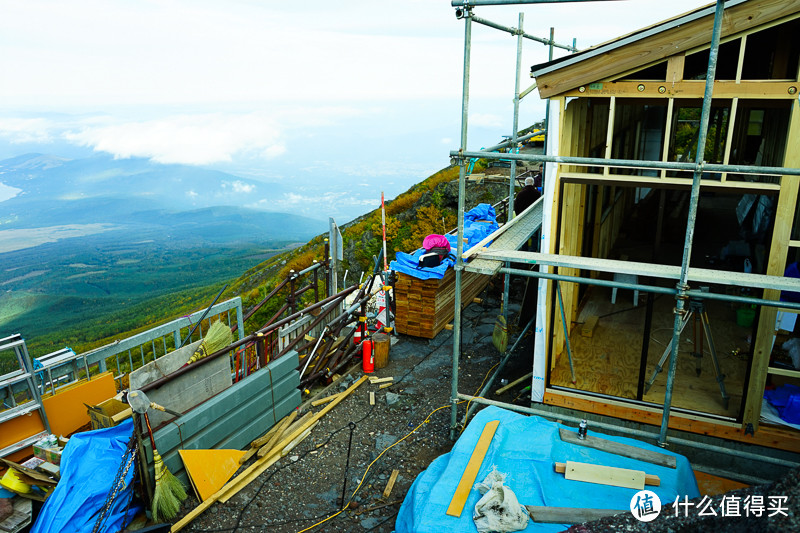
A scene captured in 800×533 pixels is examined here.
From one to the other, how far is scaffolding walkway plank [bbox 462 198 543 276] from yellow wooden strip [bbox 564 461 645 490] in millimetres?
2518

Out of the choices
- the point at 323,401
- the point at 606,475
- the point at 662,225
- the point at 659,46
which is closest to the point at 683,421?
the point at 606,475

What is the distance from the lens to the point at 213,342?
8250mm

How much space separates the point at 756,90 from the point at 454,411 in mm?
6084

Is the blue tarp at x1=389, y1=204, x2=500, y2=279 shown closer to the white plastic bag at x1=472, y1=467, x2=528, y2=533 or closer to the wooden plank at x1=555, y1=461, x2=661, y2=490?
the wooden plank at x1=555, y1=461, x2=661, y2=490

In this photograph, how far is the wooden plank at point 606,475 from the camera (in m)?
5.61

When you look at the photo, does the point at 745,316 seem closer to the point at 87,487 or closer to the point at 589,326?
the point at 589,326

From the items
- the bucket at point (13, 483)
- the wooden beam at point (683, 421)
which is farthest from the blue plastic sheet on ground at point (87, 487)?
the wooden beam at point (683, 421)

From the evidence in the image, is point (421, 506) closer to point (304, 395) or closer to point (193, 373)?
point (193, 373)

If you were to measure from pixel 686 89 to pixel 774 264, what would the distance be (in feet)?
8.64

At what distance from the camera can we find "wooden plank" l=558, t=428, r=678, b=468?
5968 millimetres

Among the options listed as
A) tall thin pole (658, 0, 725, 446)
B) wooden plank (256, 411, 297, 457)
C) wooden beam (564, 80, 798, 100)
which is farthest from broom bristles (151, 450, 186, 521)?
wooden beam (564, 80, 798, 100)

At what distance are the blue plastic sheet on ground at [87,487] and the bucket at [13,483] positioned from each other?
417 mm

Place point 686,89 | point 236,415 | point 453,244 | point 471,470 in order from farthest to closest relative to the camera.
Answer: point 453,244, point 236,415, point 686,89, point 471,470

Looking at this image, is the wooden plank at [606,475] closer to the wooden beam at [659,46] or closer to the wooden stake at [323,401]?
the wooden stake at [323,401]
